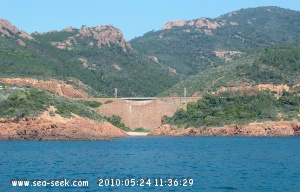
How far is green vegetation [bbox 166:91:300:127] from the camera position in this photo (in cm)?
12250

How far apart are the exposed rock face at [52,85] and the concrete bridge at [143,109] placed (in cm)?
1282

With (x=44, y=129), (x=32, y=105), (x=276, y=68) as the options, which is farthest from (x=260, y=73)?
(x=32, y=105)

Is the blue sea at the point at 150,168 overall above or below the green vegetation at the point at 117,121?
below

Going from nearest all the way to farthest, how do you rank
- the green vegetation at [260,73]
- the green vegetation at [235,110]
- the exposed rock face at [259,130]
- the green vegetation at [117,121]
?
the exposed rock face at [259,130] → the green vegetation at [235,110] → the green vegetation at [117,121] → the green vegetation at [260,73]

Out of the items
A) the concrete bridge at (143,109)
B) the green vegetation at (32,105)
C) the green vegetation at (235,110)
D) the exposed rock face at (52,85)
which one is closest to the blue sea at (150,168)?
the green vegetation at (32,105)

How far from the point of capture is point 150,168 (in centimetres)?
6028

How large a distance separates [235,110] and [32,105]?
140ft

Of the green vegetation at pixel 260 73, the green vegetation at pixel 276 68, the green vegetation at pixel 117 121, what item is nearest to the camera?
the green vegetation at pixel 117 121

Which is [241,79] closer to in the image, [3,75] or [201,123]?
[201,123]

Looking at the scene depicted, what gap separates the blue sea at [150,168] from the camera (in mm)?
48812

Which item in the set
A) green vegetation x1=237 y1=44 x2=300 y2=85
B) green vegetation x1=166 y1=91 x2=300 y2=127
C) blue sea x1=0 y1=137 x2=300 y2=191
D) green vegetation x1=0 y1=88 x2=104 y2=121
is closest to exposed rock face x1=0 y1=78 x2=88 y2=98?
green vegetation x1=166 y1=91 x2=300 y2=127

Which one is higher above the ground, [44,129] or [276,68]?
[276,68]

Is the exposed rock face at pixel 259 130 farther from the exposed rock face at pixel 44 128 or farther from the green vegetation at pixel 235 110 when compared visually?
the exposed rock face at pixel 44 128

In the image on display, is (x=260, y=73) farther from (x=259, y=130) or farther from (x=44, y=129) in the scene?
(x=44, y=129)
